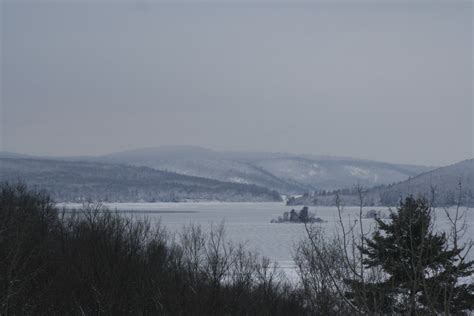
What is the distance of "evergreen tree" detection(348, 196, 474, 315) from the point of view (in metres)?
6.04

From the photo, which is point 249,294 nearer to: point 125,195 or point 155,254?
point 155,254

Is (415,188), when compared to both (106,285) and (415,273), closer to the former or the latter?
(106,285)

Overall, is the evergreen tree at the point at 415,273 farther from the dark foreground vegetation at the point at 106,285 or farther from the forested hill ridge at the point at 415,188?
the forested hill ridge at the point at 415,188

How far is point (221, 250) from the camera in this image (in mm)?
46031

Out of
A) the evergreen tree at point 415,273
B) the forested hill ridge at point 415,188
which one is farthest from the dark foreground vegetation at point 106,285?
the forested hill ridge at point 415,188

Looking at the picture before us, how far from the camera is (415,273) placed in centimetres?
586

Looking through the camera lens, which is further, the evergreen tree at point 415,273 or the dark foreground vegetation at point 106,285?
the dark foreground vegetation at point 106,285

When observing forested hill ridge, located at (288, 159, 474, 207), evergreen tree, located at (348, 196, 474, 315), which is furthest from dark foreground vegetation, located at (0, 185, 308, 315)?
forested hill ridge, located at (288, 159, 474, 207)

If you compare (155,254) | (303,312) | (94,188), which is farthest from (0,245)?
(94,188)

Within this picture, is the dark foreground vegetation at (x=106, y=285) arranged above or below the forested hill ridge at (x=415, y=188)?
below

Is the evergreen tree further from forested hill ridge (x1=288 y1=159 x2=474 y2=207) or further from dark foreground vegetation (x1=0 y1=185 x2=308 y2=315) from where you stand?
forested hill ridge (x1=288 y1=159 x2=474 y2=207)

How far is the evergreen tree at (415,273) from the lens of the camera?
604cm

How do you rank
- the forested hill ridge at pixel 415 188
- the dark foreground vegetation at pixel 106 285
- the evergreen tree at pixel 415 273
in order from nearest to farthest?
1. the evergreen tree at pixel 415 273
2. the dark foreground vegetation at pixel 106 285
3. the forested hill ridge at pixel 415 188

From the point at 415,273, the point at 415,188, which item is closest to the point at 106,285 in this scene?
the point at 415,273
